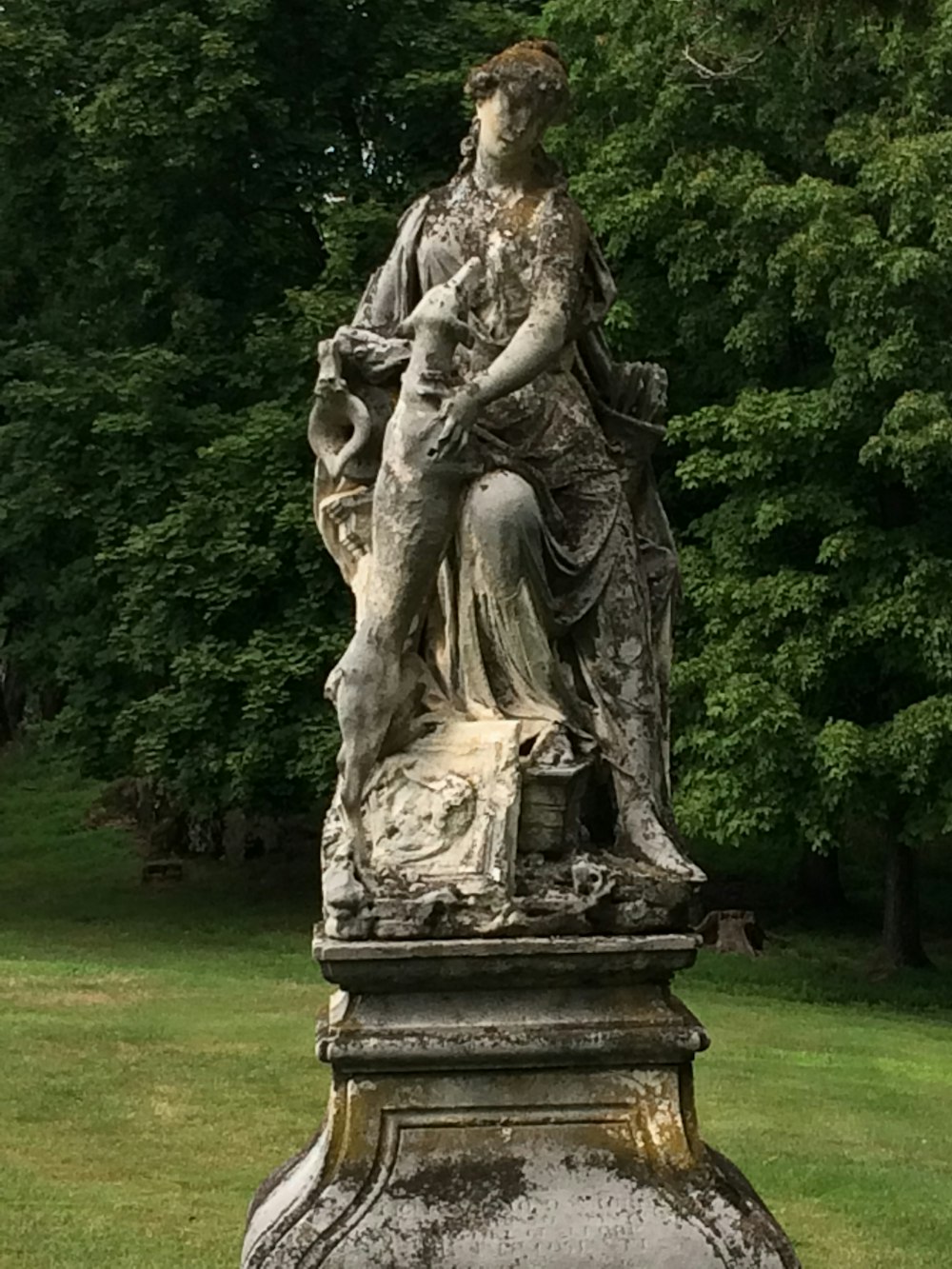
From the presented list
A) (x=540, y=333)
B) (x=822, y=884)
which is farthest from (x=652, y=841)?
(x=822, y=884)

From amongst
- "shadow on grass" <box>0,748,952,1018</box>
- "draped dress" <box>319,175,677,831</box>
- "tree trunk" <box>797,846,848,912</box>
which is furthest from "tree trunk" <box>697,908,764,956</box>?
"draped dress" <box>319,175,677,831</box>

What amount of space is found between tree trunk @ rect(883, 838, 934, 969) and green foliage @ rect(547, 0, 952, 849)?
1.78 meters

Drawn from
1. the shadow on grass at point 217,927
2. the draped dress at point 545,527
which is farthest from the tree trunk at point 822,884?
the draped dress at point 545,527

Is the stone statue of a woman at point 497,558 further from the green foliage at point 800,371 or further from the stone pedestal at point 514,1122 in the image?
the green foliage at point 800,371

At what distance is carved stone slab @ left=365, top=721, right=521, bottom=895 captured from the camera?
477 cm

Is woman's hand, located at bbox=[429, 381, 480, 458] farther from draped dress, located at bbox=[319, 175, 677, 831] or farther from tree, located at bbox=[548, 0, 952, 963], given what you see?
tree, located at bbox=[548, 0, 952, 963]

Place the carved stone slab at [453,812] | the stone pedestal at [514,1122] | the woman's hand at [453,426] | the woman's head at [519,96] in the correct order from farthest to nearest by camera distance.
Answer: the woman's head at [519,96]
the woman's hand at [453,426]
the carved stone slab at [453,812]
the stone pedestal at [514,1122]

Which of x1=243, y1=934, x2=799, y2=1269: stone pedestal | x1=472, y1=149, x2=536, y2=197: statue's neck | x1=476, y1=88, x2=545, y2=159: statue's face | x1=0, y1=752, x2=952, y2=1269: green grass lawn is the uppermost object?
x1=476, y1=88, x2=545, y2=159: statue's face

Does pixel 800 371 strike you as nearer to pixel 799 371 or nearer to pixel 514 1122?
pixel 799 371

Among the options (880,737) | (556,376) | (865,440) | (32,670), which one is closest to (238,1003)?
(880,737)

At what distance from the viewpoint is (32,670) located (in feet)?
69.0

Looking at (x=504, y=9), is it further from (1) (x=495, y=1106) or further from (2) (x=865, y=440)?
(1) (x=495, y=1106)

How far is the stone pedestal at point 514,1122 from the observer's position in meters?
4.50

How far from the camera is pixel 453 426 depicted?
16.2ft
